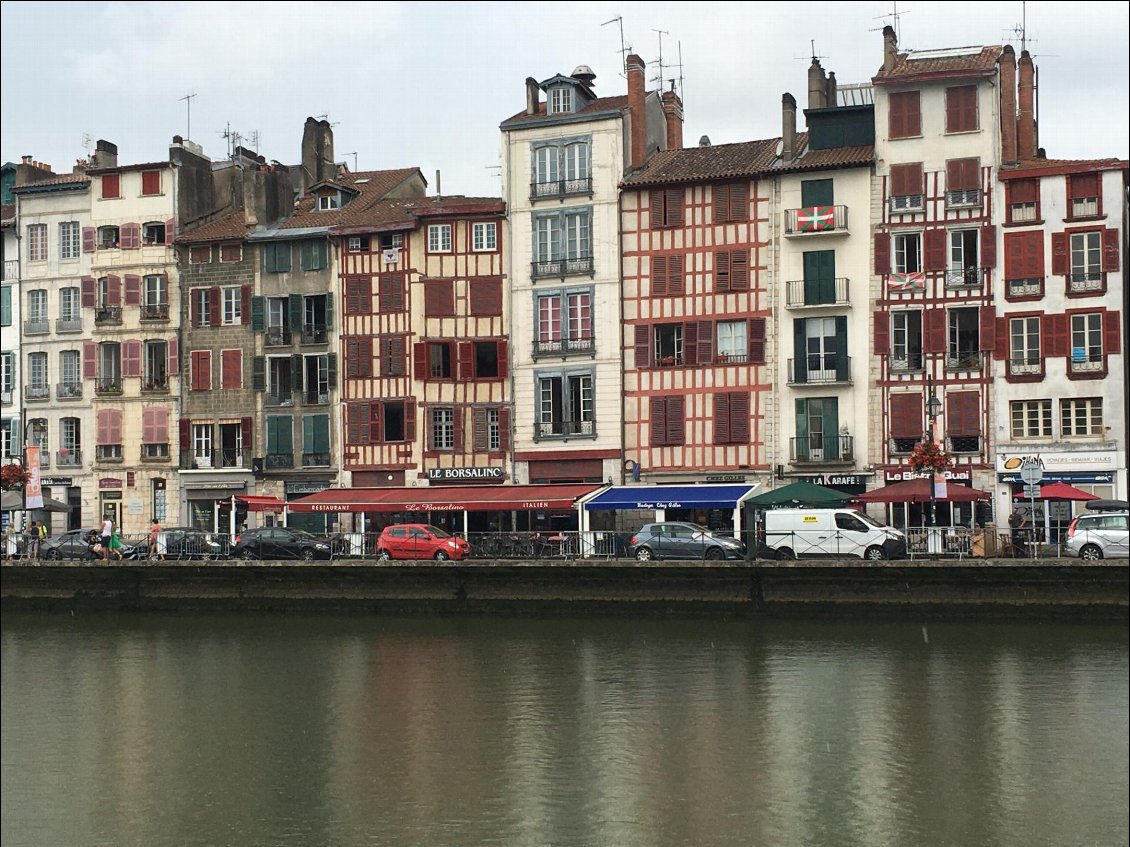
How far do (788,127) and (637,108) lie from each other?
5639 mm

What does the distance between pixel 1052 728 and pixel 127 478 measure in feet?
130

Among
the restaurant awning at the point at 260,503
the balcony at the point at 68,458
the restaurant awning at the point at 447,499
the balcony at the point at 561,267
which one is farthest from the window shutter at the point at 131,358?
the balcony at the point at 561,267

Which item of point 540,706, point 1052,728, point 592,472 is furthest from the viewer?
point 592,472

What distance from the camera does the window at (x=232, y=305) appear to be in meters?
58.3

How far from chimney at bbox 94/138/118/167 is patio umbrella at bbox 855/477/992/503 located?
33047 millimetres

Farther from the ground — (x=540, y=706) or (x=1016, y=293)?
(x=1016, y=293)

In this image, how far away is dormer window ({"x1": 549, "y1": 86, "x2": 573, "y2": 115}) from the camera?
55.8 m

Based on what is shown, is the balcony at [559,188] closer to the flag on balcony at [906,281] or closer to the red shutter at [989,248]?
the flag on balcony at [906,281]

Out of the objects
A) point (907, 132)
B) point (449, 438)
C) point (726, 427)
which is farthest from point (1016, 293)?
point (449, 438)

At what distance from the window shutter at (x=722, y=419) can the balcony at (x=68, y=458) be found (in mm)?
24438

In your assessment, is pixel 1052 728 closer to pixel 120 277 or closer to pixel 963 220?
pixel 963 220

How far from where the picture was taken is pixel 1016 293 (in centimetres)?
4928

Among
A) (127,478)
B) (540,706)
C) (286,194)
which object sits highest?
(286,194)

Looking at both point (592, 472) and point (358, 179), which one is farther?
point (358, 179)
